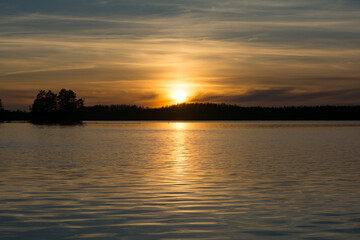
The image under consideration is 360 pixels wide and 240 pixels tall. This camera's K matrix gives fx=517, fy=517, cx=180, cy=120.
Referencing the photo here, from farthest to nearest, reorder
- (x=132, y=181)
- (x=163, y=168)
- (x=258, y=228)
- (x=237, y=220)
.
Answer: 1. (x=163, y=168)
2. (x=132, y=181)
3. (x=237, y=220)
4. (x=258, y=228)

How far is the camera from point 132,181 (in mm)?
28812

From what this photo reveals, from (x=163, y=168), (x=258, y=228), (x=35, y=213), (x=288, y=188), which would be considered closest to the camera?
(x=258, y=228)

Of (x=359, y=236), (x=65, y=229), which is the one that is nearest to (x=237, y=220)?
Result: (x=359, y=236)

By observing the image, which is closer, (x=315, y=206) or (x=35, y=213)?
(x=35, y=213)

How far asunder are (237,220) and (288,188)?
8896mm

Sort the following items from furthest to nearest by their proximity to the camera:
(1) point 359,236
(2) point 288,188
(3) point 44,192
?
1. (2) point 288,188
2. (3) point 44,192
3. (1) point 359,236

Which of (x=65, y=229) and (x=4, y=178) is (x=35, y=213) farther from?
(x=4, y=178)

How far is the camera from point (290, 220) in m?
17.9

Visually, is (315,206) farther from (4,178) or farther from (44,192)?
(4,178)

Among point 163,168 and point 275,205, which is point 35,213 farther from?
point 163,168

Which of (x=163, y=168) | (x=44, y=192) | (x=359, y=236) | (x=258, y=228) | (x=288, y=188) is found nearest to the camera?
(x=359, y=236)

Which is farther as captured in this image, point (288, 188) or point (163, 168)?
point (163, 168)

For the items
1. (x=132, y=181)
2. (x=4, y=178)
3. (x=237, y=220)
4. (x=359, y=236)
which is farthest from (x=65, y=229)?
(x=4, y=178)

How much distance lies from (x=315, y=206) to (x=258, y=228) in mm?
4869
